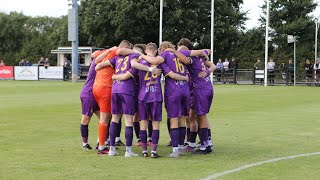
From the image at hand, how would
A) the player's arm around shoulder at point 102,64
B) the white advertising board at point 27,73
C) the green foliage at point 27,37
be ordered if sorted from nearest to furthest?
the player's arm around shoulder at point 102,64 < the white advertising board at point 27,73 < the green foliage at point 27,37

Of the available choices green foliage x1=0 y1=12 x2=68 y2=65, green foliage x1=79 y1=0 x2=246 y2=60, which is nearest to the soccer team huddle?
green foliage x1=79 y1=0 x2=246 y2=60

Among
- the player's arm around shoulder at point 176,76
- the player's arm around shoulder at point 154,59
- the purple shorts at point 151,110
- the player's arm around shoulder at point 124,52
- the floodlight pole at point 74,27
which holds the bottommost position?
the purple shorts at point 151,110

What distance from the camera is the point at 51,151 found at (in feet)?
34.2

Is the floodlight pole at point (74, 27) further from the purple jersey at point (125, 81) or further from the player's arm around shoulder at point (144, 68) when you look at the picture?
the player's arm around shoulder at point (144, 68)

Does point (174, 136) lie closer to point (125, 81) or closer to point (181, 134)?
point (181, 134)

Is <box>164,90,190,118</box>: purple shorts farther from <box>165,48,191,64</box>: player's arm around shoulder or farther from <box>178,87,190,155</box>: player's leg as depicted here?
<box>165,48,191,64</box>: player's arm around shoulder

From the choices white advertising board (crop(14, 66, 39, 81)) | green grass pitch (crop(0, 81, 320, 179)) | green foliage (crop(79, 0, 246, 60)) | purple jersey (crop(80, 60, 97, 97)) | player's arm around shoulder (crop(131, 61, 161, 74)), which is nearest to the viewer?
green grass pitch (crop(0, 81, 320, 179))

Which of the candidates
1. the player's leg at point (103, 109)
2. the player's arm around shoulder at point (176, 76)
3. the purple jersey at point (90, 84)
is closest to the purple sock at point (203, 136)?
the player's arm around shoulder at point (176, 76)

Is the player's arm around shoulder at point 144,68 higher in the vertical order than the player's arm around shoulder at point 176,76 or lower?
higher

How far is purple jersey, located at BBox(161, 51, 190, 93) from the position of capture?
10.0 metres

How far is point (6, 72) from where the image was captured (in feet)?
168

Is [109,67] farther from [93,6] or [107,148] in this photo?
[93,6]

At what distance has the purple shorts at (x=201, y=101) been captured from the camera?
34.0 ft

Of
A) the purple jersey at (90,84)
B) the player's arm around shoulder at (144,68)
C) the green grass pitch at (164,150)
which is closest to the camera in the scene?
the green grass pitch at (164,150)
